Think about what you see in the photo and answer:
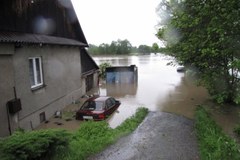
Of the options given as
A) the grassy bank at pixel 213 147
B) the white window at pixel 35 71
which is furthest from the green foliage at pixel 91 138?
the white window at pixel 35 71

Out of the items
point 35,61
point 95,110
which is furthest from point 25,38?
point 95,110

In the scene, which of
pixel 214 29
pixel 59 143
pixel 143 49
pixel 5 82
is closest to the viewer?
pixel 59 143

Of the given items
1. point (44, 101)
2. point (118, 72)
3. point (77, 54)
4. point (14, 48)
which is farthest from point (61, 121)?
point (118, 72)

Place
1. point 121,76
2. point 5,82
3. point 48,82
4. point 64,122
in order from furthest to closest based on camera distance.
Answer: point 121,76 → point 48,82 → point 64,122 → point 5,82

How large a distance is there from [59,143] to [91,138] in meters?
2.67

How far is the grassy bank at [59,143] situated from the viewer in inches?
211

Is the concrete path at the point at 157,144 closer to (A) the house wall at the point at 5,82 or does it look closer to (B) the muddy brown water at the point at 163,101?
(B) the muddy brown water at the point at 163,101

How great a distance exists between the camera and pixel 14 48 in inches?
399

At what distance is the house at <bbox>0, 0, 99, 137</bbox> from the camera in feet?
31.8

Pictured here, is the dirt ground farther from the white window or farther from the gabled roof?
the gabled roof

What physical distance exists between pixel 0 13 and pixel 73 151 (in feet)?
21.0

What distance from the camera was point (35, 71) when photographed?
12.3 m

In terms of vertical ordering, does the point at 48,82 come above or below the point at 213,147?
above

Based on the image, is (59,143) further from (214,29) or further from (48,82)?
(48,82)
